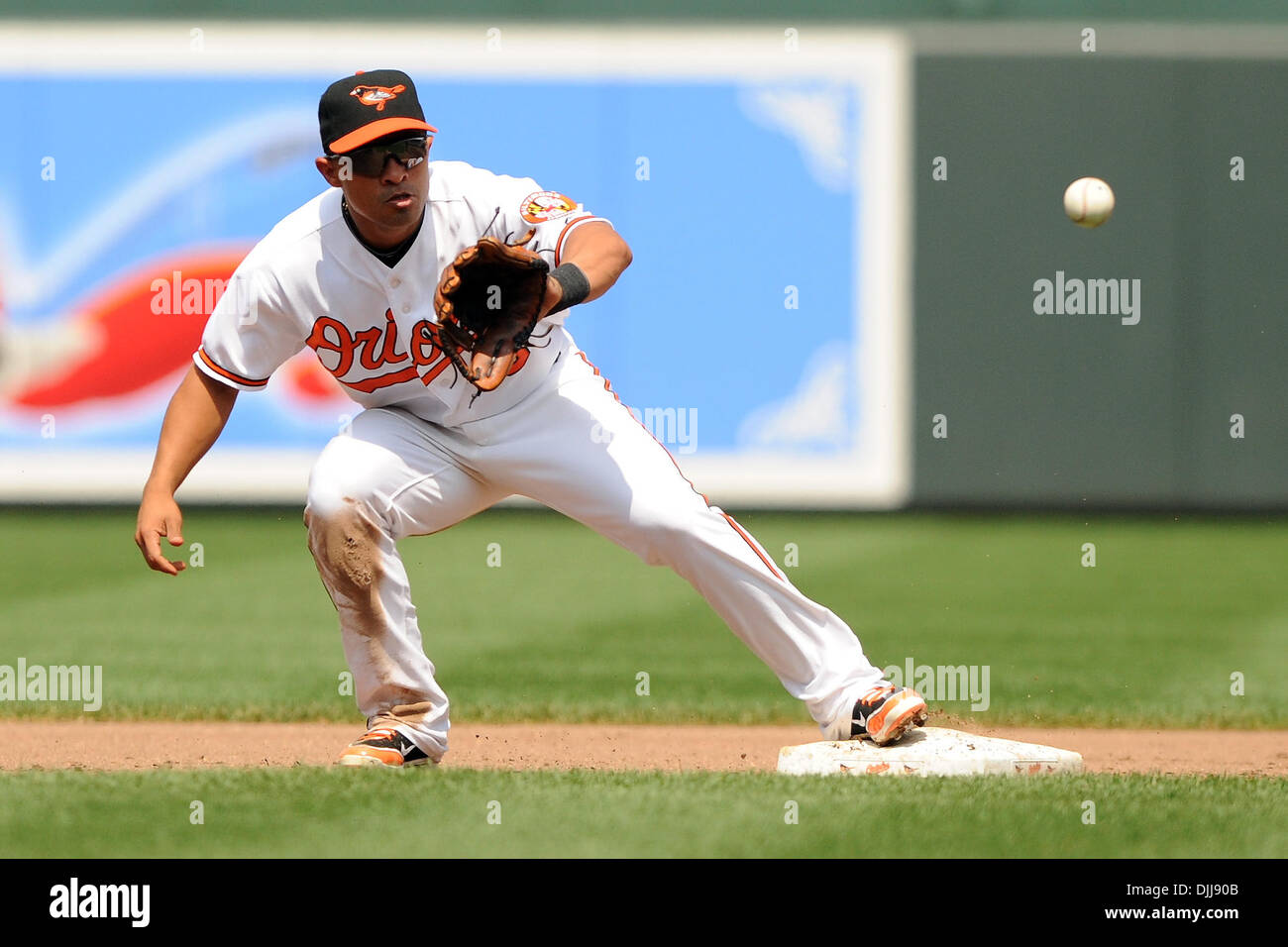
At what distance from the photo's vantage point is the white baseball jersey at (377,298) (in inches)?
191

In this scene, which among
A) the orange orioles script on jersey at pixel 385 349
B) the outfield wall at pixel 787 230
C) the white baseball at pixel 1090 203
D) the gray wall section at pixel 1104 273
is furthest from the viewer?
the gray wall section at pixel 1104 273

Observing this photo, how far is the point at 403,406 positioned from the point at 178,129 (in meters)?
9.44

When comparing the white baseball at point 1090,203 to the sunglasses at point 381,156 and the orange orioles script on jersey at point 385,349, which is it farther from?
the sunglasses at point 381,156

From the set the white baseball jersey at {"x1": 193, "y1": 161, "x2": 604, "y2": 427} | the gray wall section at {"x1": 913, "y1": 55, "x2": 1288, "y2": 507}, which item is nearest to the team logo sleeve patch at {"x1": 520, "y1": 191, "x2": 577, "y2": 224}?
the white baseball jersey at {"x1": 193, "y1": 161, "x2": 604, "y2": 427}

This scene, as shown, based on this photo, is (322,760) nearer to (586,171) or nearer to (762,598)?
(762,598)

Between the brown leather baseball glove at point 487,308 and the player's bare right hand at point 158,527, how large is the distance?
2.88 ft

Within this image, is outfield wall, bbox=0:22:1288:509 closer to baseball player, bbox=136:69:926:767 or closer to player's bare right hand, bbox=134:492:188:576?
baseball player, bbox=136:69:926:767

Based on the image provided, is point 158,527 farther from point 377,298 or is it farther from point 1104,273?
point 1104,273

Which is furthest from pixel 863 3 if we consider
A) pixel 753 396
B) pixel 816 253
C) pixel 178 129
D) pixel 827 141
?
pixel 178 129

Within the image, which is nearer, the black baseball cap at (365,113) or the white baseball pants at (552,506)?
the black baseball cap at (365,113)

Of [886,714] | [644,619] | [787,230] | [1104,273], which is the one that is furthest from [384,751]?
[1104,273]

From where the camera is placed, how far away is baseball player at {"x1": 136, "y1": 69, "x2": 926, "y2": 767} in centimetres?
479

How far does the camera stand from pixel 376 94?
15.1 feet

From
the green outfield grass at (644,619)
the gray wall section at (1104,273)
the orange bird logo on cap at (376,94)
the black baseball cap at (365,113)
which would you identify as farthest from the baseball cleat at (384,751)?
the gray wall section at (1104,273)
